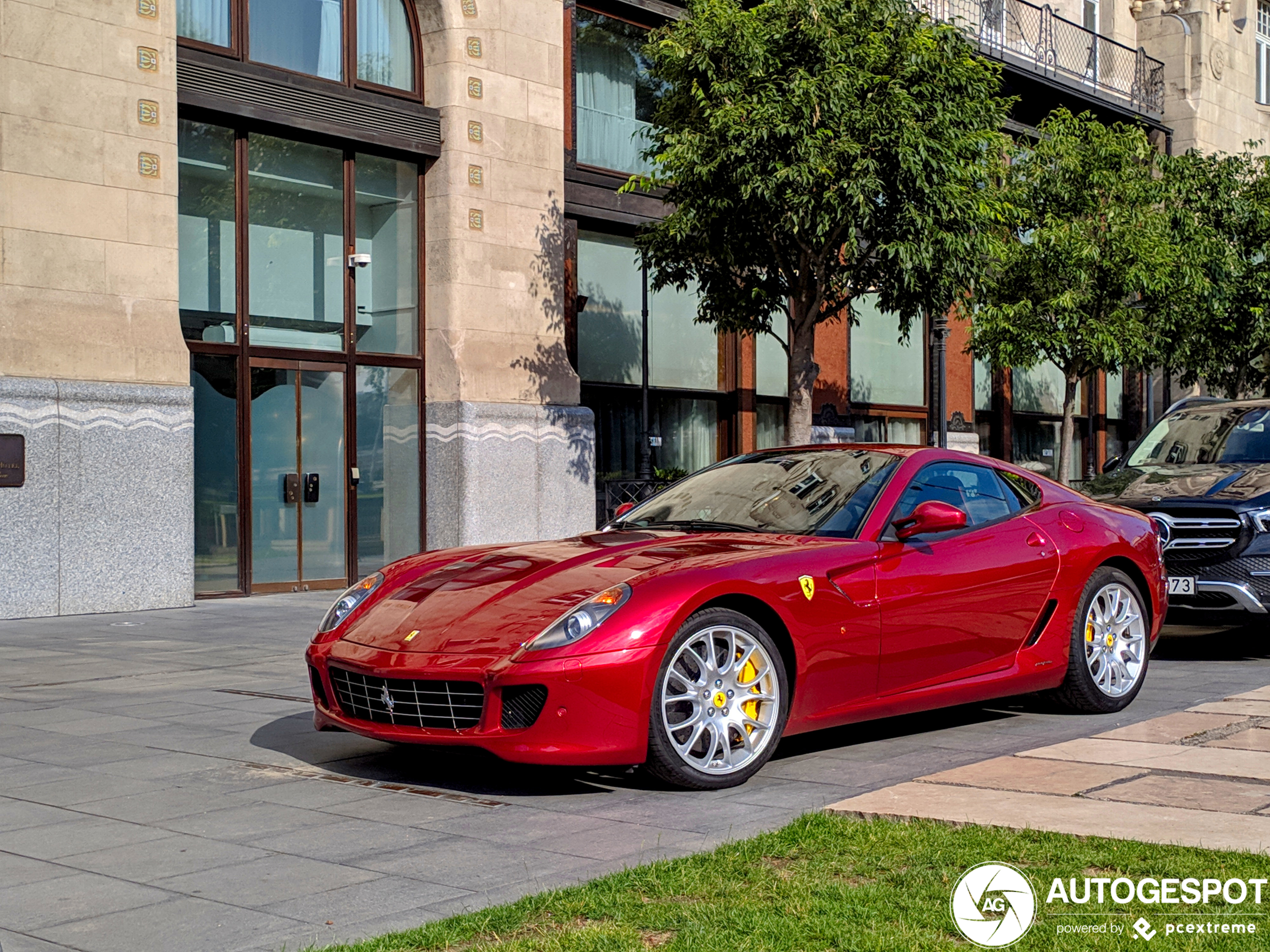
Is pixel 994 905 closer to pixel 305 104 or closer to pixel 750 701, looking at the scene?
pixel 750 701

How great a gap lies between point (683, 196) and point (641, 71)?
5.62 metres

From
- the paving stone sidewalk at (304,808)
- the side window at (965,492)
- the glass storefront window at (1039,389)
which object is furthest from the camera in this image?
the glass storefront window at (1039,389)

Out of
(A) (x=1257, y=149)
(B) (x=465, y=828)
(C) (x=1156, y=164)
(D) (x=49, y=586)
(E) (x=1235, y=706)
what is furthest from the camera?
(A) (x=1257, y=149)

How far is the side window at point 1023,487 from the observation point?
7316mm

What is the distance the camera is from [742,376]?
21.0m

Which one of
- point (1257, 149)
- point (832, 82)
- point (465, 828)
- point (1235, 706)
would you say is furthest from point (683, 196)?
point (1257, 149)

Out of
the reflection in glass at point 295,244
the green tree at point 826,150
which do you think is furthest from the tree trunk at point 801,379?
the reflection in glass at point 295,244

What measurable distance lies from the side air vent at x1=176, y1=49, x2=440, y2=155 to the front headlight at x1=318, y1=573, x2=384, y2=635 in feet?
30.4

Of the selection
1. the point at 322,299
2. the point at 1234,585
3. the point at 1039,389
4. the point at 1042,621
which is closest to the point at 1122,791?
the point at 1042,621

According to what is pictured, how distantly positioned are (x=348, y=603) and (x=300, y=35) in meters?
11.0

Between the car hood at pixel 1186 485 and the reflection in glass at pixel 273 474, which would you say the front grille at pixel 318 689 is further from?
the reflection in glass at pixel 273 474

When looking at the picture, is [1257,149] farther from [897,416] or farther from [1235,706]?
[1235,706]

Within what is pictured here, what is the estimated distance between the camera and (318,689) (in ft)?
19.9

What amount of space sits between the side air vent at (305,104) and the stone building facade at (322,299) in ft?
0.10
